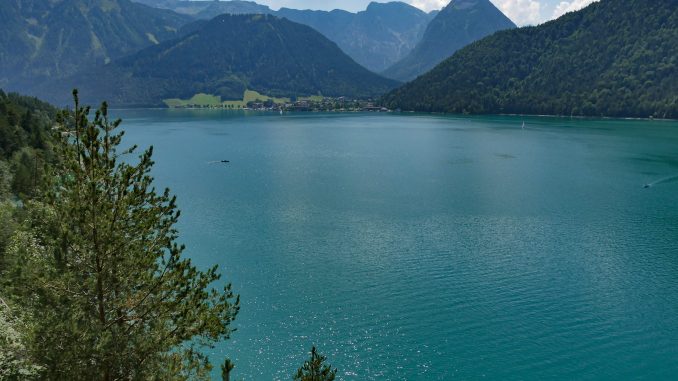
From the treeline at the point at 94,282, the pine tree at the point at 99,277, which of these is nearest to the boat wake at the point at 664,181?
the treeline at the point at 94,282

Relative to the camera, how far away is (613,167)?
116500 millimetres

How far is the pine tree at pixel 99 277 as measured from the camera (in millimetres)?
17562

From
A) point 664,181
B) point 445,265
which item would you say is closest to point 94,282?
point 445,265

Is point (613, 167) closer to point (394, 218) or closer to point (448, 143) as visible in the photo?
point (448, 143)

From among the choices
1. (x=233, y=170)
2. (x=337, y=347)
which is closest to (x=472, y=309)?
(x=337, y=347)

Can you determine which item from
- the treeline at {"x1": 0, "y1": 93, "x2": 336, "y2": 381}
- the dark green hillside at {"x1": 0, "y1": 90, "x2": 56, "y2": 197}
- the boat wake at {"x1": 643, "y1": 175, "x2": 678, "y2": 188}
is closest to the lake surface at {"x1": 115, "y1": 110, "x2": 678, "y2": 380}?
the boat wake at {"x1": 643, "y1": 175, "x2": 678, "y2": 188}

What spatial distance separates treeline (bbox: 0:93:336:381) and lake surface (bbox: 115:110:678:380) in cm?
1584

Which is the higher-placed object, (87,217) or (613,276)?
(87,217)

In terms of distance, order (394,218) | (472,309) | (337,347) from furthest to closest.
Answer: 1. (394,218)
2. (472,309)
3. (337,347)

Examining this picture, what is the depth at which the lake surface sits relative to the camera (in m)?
36.7

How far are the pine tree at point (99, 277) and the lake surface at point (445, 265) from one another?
15862 mm

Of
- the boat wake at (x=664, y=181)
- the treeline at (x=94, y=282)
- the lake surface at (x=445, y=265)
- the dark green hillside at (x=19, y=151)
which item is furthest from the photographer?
the boat wake at (x=664, y=181)

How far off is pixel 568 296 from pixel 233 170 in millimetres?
84427

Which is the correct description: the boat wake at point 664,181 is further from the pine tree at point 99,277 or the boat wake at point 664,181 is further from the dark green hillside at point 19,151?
the dark green hillside at point 19,151
